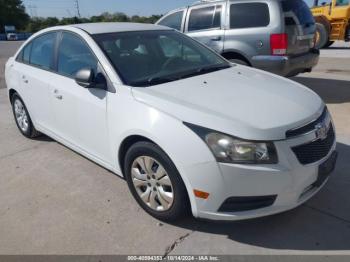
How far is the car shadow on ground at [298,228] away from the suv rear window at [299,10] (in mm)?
4234

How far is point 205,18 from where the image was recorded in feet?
23.4

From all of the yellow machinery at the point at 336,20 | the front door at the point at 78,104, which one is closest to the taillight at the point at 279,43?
the front door at the point at 78,104

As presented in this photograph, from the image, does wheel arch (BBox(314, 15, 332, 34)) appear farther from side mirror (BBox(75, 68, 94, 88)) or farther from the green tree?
the green tree

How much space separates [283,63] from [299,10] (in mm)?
1280

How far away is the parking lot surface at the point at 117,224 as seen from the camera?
263cm

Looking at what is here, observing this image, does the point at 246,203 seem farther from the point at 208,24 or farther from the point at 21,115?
the point at 208,24

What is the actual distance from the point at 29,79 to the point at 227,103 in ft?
9.13

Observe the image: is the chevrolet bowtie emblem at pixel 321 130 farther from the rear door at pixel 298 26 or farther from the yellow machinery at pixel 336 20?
the yellow machinery at pixel 336 20

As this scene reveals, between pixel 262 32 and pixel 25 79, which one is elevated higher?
pixel 262 32

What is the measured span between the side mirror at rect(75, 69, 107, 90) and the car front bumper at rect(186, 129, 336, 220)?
4.07 feet

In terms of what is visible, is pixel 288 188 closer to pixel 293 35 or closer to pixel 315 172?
pixel 315 172

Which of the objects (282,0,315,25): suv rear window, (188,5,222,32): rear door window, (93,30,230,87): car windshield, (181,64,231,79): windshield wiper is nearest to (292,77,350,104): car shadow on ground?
(282,0,315,25): suv rear window

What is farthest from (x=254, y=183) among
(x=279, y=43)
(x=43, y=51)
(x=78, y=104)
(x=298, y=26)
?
(x=298, y=26)

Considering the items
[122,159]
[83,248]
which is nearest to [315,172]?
[122,159]
